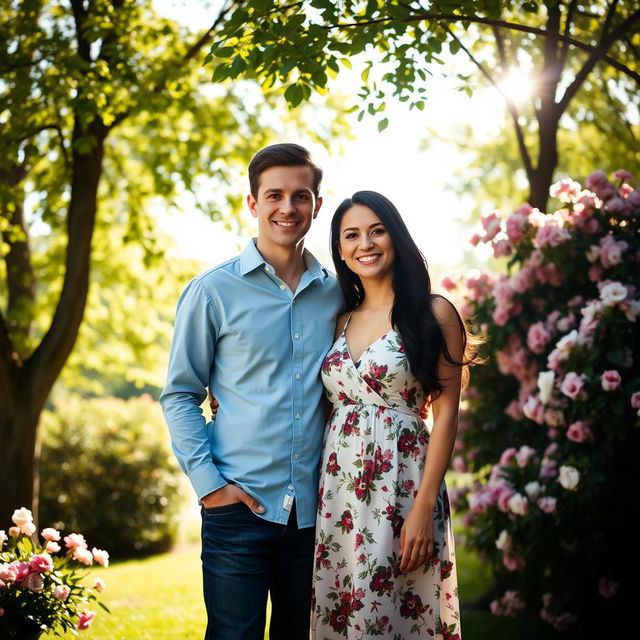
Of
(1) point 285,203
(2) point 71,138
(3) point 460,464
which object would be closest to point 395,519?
(1) point 285,203

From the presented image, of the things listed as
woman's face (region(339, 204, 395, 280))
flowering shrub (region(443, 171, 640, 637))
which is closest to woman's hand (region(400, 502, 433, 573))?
woman's face (region(339, 204, 395, 280))

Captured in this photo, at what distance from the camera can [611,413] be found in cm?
441

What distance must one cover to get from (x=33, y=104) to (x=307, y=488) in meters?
4.28

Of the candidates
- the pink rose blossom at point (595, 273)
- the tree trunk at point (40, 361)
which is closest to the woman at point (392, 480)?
the pink rose blossom at point (595, 273)

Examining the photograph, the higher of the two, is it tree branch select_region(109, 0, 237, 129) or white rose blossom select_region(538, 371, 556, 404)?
tree branch select_region(109, 0, 237, 129)

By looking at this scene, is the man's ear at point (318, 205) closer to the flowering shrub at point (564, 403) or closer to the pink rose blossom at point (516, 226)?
the flowering shrub at point (564, 403)

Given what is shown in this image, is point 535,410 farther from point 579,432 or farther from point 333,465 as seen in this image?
point 333,465

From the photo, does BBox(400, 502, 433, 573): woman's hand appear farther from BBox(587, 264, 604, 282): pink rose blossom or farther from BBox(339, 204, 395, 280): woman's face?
BBox(587, 264, 604, 282): pink rose blossom

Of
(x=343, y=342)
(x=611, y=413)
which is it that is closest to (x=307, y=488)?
(x=343, y=342)

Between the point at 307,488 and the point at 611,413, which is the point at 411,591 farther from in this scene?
the point at 611,413

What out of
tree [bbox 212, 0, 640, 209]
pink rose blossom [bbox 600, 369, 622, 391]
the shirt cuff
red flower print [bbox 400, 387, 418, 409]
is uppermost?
tree [bbox 212, 0, 640, 209]

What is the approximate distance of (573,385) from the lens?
4.39 m

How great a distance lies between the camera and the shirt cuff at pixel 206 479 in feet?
9.87

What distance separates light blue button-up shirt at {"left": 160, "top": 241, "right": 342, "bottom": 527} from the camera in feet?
10.2
